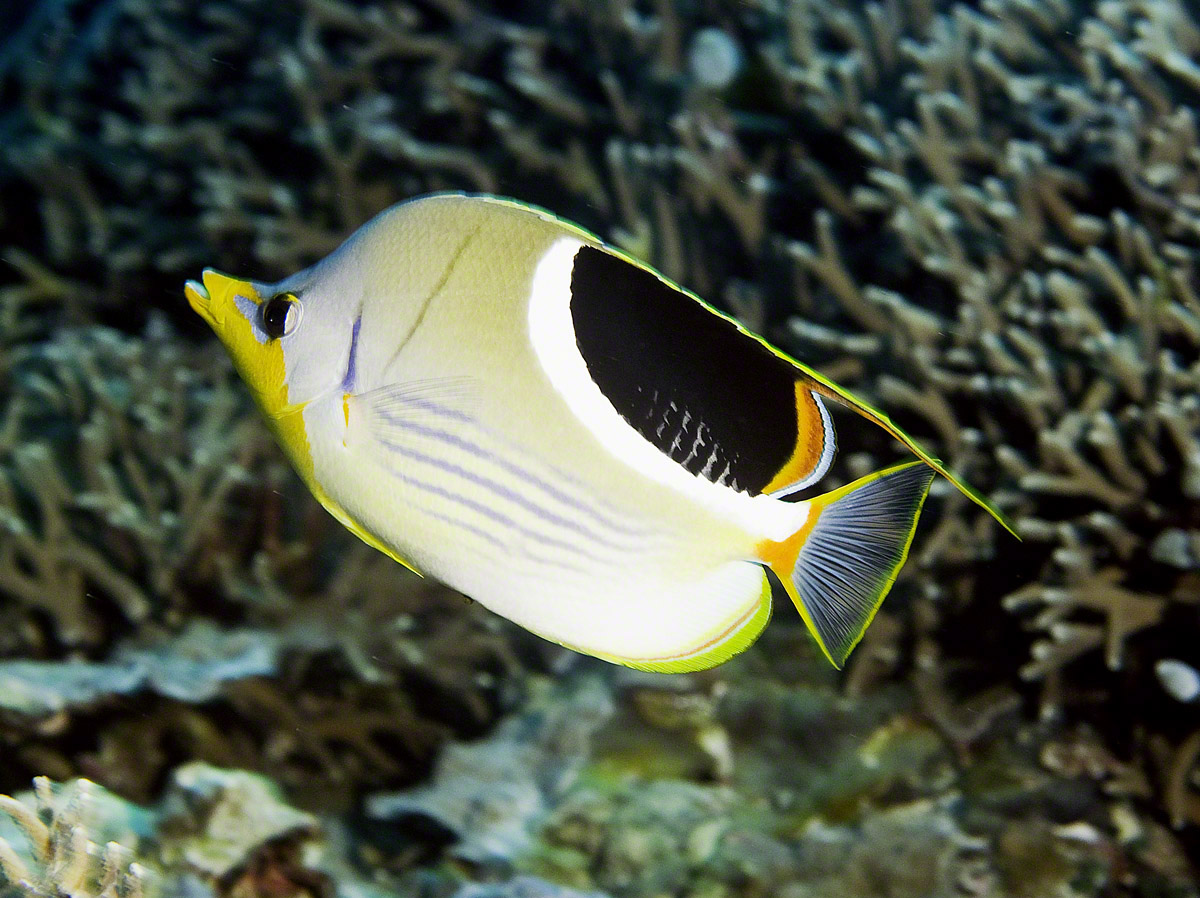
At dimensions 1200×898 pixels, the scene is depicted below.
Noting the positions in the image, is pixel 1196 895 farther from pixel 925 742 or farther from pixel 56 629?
pixel 56 629

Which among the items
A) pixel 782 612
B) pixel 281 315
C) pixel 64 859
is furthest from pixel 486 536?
pixel 782 612

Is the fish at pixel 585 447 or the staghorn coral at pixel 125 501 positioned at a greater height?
the fish at pixel 585 447

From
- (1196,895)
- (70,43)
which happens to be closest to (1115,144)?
(1196,895)

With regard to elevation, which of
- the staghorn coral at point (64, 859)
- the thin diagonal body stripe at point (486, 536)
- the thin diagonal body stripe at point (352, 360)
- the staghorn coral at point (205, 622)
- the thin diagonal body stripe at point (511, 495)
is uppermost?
the thin diagonal body stripe at point (352, 360)

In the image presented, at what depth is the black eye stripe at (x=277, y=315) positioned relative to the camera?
108cm

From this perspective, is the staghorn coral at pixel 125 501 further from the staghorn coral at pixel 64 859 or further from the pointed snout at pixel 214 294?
the pointed snout at pixel 214 294

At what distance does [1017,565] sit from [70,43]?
541cm

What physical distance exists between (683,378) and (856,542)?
0.90ft

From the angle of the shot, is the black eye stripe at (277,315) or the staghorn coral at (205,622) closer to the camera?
the black eye stripe at (277,315)

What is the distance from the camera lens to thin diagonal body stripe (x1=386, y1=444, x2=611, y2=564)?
1.03m

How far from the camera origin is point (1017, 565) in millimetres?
2396

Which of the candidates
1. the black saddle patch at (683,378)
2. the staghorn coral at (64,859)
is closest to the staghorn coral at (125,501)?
the staghorn coral at (64,859)

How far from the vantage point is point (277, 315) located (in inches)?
42.6

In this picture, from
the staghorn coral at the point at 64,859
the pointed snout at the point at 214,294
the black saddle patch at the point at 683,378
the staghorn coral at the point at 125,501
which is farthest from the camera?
the staghorn coral at the point at 125,501
